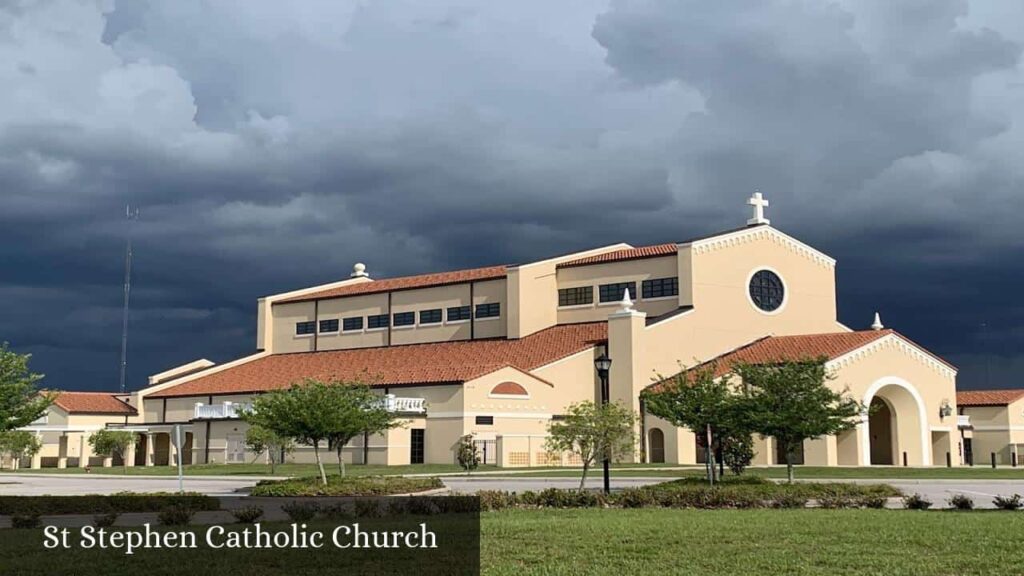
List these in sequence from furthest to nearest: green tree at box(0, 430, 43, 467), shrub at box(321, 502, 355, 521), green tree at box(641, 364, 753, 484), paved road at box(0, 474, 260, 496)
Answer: green tree at box(0, 430, 43, 467) < paved road at box(0, 474, 260, 496) < green tree at box(641, 364, 753, 484) < shrub at box(321, 502, 355, 521)

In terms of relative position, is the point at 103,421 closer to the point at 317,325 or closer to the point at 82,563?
the point at 317,325

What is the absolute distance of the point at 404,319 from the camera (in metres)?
75.2

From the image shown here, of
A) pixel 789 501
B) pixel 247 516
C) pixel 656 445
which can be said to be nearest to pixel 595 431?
pixel 789 501

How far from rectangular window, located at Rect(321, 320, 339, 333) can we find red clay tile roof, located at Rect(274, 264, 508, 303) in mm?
1810

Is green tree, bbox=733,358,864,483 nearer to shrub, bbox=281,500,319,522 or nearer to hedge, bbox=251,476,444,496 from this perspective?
hedge, bbox=251,476,444,496

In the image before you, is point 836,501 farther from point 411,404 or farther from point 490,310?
point 490,310

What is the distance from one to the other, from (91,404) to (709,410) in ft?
188

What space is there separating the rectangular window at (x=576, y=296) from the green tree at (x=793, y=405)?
32778 millimetres

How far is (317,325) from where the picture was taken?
80.6 meters

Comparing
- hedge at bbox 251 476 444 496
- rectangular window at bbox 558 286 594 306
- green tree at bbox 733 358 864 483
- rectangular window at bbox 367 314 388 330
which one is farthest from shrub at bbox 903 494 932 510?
rectangular window at bbox 367 314 388 330

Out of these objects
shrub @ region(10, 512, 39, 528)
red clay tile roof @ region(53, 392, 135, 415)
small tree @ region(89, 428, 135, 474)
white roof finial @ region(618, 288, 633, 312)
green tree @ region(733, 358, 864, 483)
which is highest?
white roof finial @ region(618, 288, 633, 312)

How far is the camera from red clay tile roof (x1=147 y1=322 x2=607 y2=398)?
61844 mm

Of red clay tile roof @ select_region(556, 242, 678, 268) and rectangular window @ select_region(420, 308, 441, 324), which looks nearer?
red clay tile roof @ select_region(556, 242, 678, 268)

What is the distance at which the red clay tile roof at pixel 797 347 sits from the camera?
188 ft
